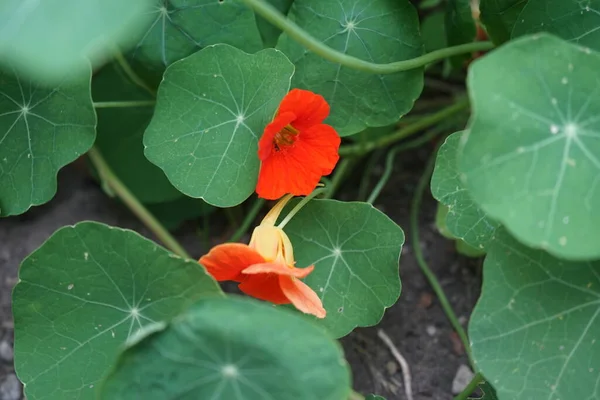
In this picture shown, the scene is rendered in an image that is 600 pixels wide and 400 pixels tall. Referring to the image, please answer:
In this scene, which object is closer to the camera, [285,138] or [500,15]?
[285,138]

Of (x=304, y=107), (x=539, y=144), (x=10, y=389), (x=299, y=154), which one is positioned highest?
(x=539, y=144)

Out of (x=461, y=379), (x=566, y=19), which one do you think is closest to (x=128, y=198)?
(x=461, y=379)

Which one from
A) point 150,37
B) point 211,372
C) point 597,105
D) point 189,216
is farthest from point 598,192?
point 189,216

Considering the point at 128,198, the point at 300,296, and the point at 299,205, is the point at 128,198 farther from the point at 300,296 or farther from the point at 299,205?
the point at 300,296

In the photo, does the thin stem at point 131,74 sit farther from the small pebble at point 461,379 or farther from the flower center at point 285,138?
the small pebble at point 461,379

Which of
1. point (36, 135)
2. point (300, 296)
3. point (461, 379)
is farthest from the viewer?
point (461, 379)

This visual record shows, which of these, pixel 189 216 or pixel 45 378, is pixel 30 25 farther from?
pixel 189 216

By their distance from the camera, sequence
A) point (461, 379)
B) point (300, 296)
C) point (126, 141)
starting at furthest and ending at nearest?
1. point (126, 141)
2. point (461, 379)
3. point (300, 296)

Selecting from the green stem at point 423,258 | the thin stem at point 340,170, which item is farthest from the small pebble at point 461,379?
the thin stem at point 340,170
